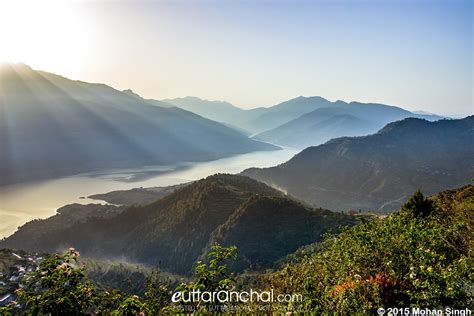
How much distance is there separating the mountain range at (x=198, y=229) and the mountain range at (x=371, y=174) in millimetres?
75955

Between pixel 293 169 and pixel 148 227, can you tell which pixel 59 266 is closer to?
pixel 148 227

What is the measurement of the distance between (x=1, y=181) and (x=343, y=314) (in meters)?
216

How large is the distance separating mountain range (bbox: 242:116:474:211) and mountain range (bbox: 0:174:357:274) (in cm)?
7596

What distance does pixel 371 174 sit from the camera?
6821 inches

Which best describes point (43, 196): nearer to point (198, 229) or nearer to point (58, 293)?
point (198, 229)

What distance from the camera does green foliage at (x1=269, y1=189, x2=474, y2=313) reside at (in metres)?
5.65

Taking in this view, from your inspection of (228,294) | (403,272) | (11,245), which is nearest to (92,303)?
(228,294)

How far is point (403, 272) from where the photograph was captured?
698 cm

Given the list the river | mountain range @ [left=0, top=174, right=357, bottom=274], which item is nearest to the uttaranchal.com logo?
mountain range @ [left=0, top=174, right=357, bottom=274]

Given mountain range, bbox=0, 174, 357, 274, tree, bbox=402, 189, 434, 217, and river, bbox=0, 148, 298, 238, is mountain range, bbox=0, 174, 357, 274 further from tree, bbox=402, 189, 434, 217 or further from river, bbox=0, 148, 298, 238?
tree, bbox=402, 189, 434, 217

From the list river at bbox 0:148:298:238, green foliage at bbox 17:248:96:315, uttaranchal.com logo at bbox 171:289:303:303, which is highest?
green foliage at bbox 17:248:96:315

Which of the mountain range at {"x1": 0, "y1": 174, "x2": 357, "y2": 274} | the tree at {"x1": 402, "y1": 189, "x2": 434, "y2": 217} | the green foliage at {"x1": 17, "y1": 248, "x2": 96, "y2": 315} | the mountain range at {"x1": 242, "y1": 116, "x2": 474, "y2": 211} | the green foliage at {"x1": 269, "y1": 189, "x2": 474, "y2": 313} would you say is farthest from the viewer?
the mountain range at {"x1": 242, "y1": 116, "x2": 474, "y2": 211}

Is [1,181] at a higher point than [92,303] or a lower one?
lower

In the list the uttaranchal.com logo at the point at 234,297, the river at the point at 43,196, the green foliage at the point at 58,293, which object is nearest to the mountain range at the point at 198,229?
the river at the point at 43,196
